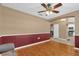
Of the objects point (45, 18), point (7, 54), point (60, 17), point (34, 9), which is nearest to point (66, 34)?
point (60, 17)

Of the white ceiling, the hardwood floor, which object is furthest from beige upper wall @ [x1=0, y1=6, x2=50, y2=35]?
the hardwood floor

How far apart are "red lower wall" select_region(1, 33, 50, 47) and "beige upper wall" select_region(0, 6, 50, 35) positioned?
0.30 ft

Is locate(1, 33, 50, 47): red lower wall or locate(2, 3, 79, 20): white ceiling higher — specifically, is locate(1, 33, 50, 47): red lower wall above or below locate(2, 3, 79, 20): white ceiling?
below

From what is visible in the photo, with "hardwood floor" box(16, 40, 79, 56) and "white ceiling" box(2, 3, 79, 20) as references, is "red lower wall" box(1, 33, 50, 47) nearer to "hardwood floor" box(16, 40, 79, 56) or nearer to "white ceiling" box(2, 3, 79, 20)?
"hardwood floor" box(16, 40, 79, 56)

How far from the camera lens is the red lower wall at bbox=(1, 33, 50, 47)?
2186mm

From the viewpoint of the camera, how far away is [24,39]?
7.49 feet

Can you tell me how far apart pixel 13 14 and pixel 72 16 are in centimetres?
95

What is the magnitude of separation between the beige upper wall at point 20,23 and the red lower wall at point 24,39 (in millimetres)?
91

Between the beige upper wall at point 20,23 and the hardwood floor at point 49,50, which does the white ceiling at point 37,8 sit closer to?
the beige upper wall at point 20,23

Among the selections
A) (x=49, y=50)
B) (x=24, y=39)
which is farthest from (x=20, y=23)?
(x=49, y=50)

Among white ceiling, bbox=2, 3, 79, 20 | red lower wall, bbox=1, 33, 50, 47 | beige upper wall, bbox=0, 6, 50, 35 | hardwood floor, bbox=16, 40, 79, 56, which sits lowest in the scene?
hardwood floor, bbox=16, 40, 79, 56

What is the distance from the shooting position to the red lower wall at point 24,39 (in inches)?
86.0

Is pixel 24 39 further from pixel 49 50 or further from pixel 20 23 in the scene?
pixel 49 50

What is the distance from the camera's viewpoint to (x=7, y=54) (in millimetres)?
1845
